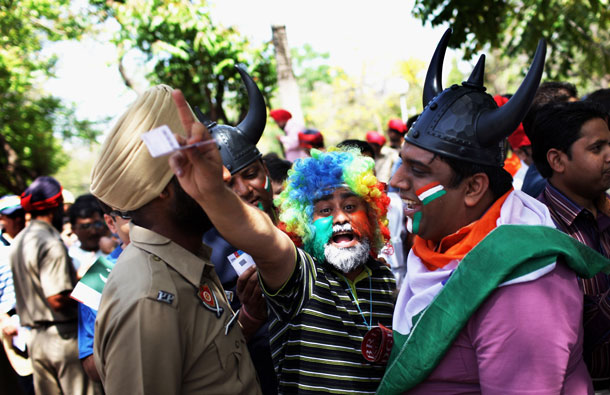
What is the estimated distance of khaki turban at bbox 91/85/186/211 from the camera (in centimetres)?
203

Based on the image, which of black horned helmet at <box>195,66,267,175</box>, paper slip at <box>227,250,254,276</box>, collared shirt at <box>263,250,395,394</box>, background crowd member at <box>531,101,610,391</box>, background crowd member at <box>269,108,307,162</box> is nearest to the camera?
collared shirt at <box>263,250,395,394</box>

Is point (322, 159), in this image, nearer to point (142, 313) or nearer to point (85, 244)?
point (142, 313)

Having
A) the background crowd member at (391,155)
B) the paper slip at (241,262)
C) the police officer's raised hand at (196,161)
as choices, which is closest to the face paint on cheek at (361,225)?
the paper slip at (241,262)

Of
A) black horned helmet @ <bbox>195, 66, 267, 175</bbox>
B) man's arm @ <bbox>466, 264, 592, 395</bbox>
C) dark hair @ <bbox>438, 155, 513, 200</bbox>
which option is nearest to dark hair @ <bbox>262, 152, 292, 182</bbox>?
black horned helmet @ <bbox>195, 66, 267, 175</bbox>

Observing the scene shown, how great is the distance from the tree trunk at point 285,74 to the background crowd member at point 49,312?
203 inches

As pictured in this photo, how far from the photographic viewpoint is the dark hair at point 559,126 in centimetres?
305

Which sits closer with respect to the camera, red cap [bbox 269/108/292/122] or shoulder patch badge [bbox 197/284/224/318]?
shoulder patch badge [bbox 197/284/224/318]

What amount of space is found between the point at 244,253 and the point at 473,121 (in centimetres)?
143

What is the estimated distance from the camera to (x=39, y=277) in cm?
458

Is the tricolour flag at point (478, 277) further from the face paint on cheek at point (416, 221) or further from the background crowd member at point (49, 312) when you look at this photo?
the background crowd member at point (49, 312)

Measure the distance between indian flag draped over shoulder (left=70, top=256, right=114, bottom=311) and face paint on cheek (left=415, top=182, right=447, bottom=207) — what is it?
2112 mm

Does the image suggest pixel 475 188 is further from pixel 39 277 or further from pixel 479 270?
pixel 39 277

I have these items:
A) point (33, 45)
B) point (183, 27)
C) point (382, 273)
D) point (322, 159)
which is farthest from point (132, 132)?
point (33, 45)

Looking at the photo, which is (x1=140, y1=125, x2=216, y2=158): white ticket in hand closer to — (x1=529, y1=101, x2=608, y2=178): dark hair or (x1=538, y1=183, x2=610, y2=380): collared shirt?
(x1=538, y1=183, x2=610, y2=380): collared shirt
